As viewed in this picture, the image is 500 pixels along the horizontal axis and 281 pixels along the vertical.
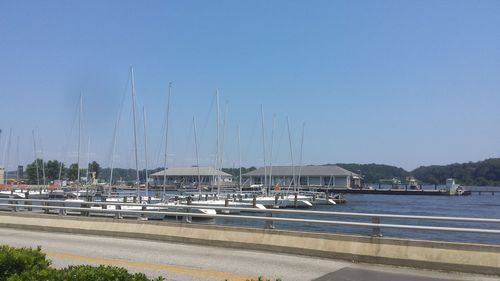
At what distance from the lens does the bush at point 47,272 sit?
263 inches

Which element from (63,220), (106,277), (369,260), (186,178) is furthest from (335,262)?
(186,178)

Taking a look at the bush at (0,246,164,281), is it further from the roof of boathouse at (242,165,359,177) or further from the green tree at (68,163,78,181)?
the roof of boathouse at (242,165,359,177)

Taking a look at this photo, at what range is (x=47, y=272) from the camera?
6809 mm

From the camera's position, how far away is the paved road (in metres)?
11.4

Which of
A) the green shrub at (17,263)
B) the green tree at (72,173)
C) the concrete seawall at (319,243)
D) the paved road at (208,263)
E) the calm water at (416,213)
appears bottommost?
the calm water at (416,213)

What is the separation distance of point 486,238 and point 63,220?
930 inches

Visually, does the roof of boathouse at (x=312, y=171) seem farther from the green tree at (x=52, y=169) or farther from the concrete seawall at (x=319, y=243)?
the concrete seawall at (x=319, y=243)

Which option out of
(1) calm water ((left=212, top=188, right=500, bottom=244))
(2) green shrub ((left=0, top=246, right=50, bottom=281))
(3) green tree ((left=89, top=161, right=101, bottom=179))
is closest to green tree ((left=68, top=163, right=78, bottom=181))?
(3) green tree ((left=89, top=161, right=101, bottom=179))

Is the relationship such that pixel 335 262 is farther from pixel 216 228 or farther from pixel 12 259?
pixel 12 259

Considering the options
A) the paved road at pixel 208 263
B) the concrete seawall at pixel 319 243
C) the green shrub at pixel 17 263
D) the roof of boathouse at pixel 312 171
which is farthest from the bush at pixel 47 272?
the roof of boathouse at pixel 312 171

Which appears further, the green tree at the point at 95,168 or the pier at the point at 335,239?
the green tree at the point at 95,168

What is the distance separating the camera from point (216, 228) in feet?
55.2

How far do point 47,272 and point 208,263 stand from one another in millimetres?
6588

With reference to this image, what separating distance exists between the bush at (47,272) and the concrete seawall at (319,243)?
7.63 metres
